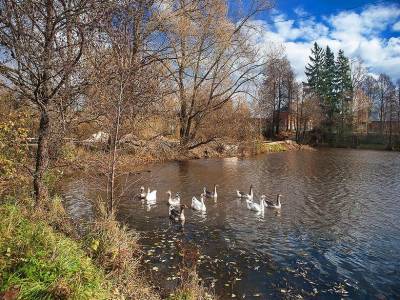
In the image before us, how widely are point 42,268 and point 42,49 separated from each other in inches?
195

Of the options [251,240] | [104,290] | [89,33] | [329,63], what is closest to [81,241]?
[104,290]

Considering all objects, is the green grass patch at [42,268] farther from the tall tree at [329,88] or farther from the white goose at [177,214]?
the tall tree at [329,88]

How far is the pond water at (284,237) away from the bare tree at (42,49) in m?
4.40

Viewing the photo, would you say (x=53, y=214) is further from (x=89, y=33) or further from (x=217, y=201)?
(x=217, y=201)

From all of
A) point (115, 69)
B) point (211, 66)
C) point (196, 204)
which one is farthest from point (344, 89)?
point (115, 69)

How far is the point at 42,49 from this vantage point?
863 cm

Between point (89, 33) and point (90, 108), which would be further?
point (90, 108)

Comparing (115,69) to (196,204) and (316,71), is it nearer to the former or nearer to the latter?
(196,204)

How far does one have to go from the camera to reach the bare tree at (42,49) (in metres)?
7.61

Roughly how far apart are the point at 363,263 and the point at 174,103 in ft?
65.9

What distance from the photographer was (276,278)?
942 centimetres

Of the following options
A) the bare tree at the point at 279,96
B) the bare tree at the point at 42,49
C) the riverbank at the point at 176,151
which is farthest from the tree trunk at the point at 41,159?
the bare tree at the point at 279,96

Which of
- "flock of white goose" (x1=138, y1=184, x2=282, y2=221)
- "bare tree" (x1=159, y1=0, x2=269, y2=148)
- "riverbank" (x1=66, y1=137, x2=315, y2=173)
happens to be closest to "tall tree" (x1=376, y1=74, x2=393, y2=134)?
"riverbank" (x1=66, y1=137, x2=315, y2=173)

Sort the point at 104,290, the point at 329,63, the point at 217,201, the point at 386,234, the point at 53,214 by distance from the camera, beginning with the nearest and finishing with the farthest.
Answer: the point at 104,290
the point at 53,214
the point at 386,234
the point at 217,201
the point at 329,63
